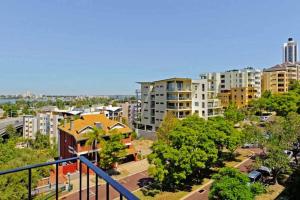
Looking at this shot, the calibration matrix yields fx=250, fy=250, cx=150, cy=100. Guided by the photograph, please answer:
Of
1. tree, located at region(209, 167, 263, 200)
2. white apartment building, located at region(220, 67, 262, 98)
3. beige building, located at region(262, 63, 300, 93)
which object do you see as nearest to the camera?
tree, located at region(209, 167, 263, 200)

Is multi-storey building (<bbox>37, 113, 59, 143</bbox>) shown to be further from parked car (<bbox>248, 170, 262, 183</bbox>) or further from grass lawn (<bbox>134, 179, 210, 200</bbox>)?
parked car (<bbox>248, 170, 262, 183</bbox>)

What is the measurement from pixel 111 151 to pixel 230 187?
8375 millimetres

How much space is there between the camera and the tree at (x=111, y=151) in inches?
631

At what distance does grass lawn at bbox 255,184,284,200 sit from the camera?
12.1 meters

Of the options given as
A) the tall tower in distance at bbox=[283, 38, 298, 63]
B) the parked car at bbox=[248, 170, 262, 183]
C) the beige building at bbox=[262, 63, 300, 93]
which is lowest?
the parked car at bbox=[248, 170, 262, 183]

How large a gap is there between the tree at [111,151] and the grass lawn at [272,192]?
847cm

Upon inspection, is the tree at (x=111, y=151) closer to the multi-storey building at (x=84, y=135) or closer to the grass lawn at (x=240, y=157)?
the multi-storey building at (x=84, y=135)

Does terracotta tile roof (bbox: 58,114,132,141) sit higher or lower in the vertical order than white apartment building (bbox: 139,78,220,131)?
lower

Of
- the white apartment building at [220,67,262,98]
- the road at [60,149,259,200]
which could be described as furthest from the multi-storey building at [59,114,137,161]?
the white apartment building at [220,67,262,98]

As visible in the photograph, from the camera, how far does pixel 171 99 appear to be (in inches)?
1108

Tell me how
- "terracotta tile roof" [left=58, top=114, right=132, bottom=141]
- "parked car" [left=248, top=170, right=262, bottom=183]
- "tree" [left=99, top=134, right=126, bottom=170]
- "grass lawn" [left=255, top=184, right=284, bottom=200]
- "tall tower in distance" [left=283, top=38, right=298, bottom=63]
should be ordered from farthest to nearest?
"tall tower in distance" [left=283, top=38, right=298, bottom=63] → "terracotta tile roof" [left=58, top=114, right=132, bottom=141] → "tree" [left=99, top=134, right=126, bottom=170] → "parked car" [left=248, top=170, right=262, bottom=183] → "grass lawn" [left=255, top=184, right=284, bottom=200]

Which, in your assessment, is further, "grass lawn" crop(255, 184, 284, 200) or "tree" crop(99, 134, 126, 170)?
"tree" crop(99, 134, 126, 170)

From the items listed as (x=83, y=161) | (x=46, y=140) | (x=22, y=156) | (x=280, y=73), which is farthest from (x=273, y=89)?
(x=83, y=161)

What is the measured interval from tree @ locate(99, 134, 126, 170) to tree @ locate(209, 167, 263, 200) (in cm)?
Answer: 728
